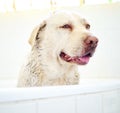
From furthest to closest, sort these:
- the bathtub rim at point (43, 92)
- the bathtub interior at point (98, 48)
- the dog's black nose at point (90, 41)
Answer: the bathtub interior at point (98, 48)
the dog's black nose at point (90, 41)
the bathtub rim at point (43, 92)

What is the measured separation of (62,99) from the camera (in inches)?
50.1

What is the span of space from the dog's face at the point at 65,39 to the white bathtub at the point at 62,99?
24 centimetres

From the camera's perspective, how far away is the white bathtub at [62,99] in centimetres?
117

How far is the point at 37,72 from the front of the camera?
1.66 meters

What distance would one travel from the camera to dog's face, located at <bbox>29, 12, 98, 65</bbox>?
1.59 meters

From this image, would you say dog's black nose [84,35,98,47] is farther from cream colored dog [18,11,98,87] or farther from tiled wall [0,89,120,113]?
tiled wall [0,89,120,113]

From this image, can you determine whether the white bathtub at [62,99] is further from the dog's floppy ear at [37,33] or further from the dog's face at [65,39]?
the dog's floppy ear at [37,33]

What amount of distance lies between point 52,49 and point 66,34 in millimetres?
110

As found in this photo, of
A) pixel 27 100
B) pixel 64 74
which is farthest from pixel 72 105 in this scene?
pixel 64 74

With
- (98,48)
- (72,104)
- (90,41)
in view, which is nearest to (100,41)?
(98,48)

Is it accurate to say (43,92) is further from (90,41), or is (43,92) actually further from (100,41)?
(100,41)

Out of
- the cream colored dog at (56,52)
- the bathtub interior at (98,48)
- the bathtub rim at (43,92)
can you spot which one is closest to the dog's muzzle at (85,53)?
the cream colored dog at (56,52)

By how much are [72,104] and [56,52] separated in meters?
0.43

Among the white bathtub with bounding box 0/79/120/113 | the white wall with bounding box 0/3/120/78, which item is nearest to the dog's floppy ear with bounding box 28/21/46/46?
the white wall with bounding box 0/3/120/78
